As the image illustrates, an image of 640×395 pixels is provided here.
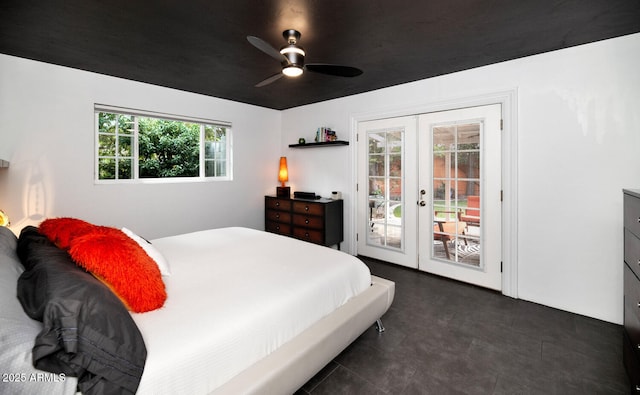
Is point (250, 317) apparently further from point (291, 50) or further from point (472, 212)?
point (472, 212)

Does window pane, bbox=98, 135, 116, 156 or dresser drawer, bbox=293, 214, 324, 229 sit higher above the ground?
window pane, bbox=98, 135, 116, 156

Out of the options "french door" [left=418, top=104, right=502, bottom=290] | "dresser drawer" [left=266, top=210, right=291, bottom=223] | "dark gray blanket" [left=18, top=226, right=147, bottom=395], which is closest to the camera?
"dark gray blanket" [left=18, top=226, right=147, bottom=395]

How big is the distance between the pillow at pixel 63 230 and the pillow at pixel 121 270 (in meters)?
0.26

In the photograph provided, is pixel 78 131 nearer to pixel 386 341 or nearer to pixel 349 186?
pixel 349 186

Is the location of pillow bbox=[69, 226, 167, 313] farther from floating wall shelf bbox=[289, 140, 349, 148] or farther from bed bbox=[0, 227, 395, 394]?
floating wall shelf bbox=[289, 140, 349, 148]

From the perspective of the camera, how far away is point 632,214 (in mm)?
1715

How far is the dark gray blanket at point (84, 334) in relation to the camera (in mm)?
907

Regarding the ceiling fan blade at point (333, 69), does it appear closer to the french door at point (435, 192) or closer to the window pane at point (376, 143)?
the french door at point (435, 192)

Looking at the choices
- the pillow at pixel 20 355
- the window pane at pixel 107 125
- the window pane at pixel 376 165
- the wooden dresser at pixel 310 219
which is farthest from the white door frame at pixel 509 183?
the window pane at pixel 107 125

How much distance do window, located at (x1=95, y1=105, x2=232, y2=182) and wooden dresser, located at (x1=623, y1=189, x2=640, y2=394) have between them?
13.8 ft

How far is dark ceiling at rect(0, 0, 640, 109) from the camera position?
189 cm

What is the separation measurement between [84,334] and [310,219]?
10.5 ft

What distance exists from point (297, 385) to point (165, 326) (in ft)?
2.32

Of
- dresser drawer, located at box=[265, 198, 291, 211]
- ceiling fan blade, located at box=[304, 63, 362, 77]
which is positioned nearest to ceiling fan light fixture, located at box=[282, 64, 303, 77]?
ceiling fan blade, located at box=[304, 63, 362, 77]
